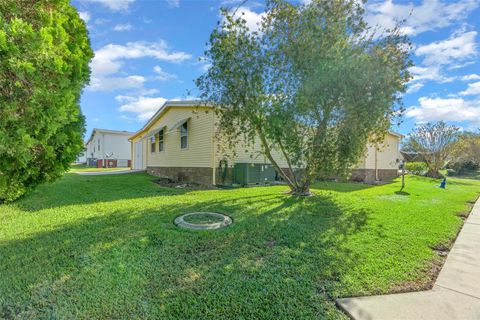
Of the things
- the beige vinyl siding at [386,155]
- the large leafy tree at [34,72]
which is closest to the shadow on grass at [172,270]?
the large leafy tree at [34,72]

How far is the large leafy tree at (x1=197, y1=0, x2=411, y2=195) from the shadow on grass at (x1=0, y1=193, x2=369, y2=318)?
3054mm

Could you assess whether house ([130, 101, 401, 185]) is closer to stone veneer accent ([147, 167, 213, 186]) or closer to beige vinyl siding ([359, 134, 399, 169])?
stone veneer accent ([147, 167, 213, 186])

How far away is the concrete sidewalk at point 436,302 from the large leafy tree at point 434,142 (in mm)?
24696

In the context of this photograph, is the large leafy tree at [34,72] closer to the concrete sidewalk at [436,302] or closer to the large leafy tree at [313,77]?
the concrete sidewalk at [436,302]

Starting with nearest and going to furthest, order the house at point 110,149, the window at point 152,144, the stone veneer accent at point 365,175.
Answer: the stone veneer accent at point 365,175 → the window at point 152,144 → the house at point 110,149

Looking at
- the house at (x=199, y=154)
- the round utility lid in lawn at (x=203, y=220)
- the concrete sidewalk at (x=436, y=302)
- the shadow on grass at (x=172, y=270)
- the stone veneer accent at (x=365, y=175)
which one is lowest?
the concrete sidewalk at (x=436, y=302)

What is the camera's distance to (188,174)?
1293cm

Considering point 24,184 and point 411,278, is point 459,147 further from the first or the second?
point 24,184

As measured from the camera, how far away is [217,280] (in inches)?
123

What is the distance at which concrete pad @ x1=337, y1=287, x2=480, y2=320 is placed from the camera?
255cm

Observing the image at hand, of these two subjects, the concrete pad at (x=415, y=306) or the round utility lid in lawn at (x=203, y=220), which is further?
the round utility lid in lawn at (x=203, y=220)

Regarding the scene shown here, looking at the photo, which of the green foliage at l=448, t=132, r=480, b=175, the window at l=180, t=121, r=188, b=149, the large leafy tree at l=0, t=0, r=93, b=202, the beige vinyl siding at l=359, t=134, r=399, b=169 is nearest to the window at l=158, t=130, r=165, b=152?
the window at l=180, t=121, r=188, b=149

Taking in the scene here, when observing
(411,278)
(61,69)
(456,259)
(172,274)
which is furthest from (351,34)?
(172,274)

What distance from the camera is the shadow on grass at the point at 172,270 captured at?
263 cm
